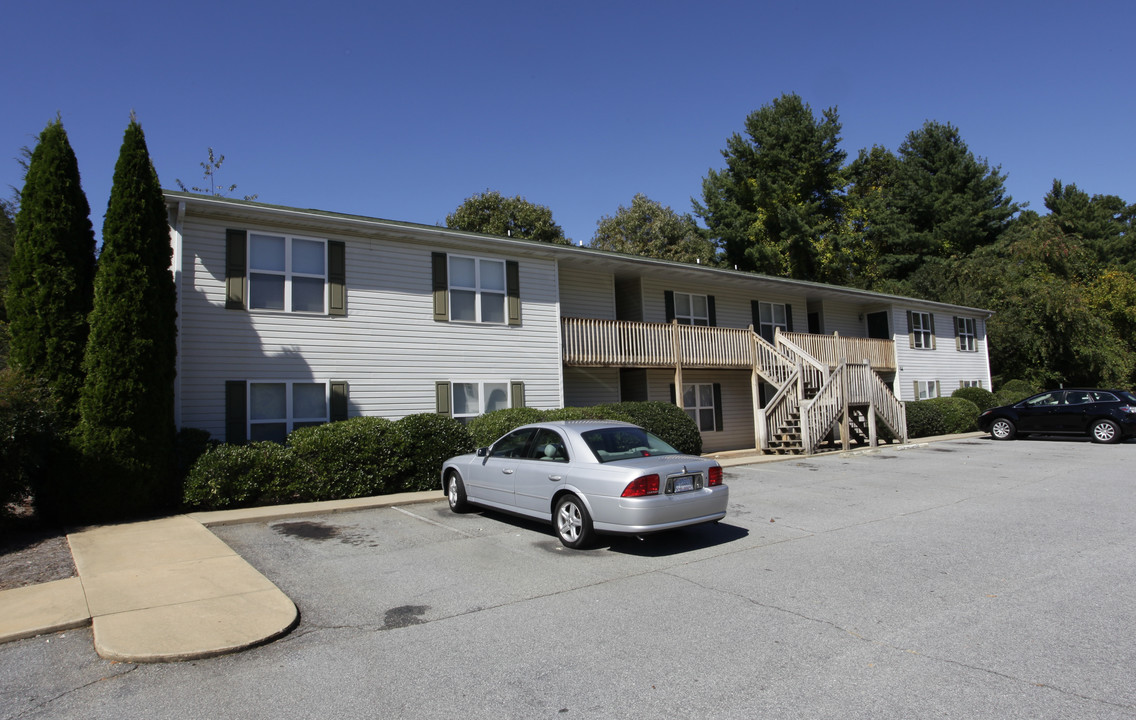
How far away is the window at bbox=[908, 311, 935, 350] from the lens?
28.4 metres

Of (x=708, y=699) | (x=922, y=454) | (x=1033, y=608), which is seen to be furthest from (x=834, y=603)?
(x=922, y=454)

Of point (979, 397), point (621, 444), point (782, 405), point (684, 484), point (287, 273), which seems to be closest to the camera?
point (684, 484)

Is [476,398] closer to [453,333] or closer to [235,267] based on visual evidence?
[453,333]

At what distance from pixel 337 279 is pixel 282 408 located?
2940mm

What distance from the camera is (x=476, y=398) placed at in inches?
621

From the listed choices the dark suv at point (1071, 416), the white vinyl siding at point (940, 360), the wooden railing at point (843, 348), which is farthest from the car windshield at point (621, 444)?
the white vinyl siding at point (940, 360)

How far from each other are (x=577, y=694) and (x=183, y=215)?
12281 mm

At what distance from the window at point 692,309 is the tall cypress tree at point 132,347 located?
14662mm

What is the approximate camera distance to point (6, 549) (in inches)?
311

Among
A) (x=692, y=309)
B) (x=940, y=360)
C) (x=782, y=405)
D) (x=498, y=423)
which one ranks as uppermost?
(x=692, y=309)

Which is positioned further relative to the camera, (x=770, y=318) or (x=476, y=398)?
(x=770, y=318)

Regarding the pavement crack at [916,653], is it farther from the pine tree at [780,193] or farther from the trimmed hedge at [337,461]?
the pine tree at [780,193]

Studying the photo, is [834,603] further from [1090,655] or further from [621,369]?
[621,369]

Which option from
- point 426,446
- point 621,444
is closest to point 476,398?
point 426,446
